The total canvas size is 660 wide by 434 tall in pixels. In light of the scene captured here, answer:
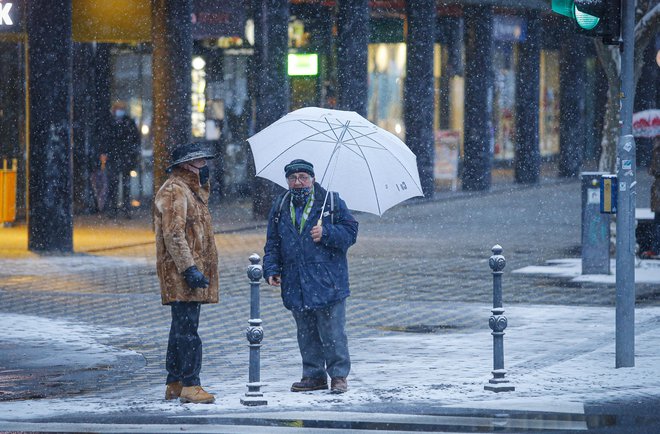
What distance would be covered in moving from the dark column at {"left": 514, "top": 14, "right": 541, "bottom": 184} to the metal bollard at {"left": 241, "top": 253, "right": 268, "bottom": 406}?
2908 cm

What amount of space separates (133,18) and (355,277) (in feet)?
25.0

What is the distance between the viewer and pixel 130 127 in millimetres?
29219

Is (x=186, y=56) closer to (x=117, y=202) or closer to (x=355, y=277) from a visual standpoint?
(x=117, y=202)

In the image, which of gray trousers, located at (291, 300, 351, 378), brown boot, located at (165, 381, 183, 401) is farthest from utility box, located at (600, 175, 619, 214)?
brown boot, located at (165, 381, 183, 401)

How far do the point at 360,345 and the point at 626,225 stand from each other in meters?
2.71

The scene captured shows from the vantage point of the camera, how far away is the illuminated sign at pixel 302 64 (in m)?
28.1

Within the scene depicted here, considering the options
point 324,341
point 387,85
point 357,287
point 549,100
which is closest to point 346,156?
point 324,341

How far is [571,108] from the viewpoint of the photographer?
4184cm

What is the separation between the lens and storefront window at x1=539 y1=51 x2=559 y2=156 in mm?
45938

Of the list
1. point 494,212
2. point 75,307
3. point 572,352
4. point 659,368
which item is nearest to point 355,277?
point 75,307

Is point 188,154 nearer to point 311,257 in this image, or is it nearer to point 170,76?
point 311,257

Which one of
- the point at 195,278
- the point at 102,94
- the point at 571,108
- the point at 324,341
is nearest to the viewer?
the point at 195,278

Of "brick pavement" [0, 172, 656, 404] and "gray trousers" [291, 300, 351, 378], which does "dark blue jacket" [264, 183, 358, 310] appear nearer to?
"gray trousers" [291, 300, 351, 378]

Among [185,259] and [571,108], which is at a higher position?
[571,108]
